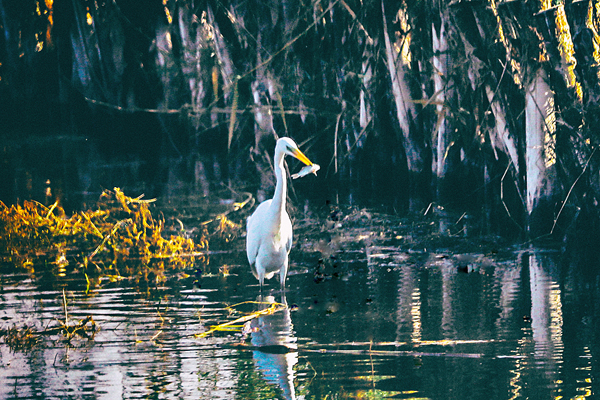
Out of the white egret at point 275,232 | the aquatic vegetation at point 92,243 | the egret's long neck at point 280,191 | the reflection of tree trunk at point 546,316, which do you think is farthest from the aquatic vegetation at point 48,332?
the reflection of tree trunk at point 546,316

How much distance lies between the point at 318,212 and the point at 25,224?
3.10 metres

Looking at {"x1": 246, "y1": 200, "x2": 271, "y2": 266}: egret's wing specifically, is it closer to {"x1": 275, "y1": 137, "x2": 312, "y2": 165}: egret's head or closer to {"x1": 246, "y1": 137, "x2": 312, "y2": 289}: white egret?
{"x1": 246, "y1": 137, "x2": 312, "y2": 289}: white egret

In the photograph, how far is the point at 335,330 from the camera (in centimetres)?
541

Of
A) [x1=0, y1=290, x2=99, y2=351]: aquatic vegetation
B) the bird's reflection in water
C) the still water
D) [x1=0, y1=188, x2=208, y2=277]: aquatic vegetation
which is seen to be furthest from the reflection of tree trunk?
[x1=0, y1=188, x2=208, y2=277]: aquatic vegetation

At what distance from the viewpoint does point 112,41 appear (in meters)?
14.8

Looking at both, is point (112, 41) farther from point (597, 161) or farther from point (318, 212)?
point (597, 161)

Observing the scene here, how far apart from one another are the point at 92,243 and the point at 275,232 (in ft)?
8.41

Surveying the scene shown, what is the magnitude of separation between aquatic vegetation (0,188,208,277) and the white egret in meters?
1.15

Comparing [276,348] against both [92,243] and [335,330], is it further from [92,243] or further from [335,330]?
[92,243]

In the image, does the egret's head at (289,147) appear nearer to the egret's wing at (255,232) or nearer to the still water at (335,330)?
the egret's wing at (255,232)

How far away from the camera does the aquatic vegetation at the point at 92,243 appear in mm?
7891

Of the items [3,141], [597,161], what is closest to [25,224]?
[597,161]

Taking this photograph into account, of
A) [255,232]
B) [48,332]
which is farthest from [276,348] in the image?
[255,232]

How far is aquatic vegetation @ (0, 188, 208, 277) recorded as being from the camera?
7891 millimetres
